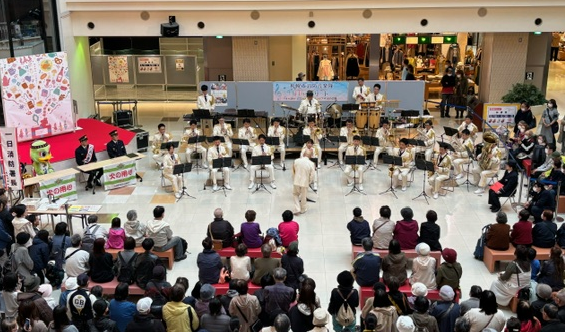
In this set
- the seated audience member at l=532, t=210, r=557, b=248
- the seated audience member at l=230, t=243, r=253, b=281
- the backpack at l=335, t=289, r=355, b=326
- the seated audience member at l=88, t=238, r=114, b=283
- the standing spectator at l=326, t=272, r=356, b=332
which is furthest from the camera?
the seated audience member at l=532, t=210, r=557, b=248

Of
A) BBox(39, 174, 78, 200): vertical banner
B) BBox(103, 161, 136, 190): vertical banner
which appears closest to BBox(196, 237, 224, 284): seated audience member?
BBox(39, 174, 78, 200): vertical banner

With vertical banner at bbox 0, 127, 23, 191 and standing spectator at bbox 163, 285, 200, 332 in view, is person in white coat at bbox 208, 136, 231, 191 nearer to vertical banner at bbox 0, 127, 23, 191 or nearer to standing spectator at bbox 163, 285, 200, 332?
vertical banner at bbox 0, 127, 23, 191

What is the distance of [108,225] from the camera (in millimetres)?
15812

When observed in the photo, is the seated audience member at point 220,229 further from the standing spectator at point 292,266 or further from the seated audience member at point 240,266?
the standing spectator at point 292,266

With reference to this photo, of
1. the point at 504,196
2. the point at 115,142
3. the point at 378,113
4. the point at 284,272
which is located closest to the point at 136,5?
the point at 115,142

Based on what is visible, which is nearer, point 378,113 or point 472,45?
point 378,113

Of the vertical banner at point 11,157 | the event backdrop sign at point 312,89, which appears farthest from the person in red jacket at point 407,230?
the event backdrop sign at point 312,89

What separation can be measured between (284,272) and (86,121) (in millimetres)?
13832

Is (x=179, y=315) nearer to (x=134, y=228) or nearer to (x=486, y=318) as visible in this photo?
(x=134, y=228)

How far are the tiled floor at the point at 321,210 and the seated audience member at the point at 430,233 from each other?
37.2 inches

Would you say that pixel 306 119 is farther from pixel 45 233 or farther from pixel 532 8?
pixel 45 233

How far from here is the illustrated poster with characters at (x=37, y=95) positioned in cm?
1931

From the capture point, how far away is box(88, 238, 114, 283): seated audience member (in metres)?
12.0

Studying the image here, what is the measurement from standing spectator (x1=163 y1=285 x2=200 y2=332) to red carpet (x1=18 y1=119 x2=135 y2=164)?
31.3 ft
